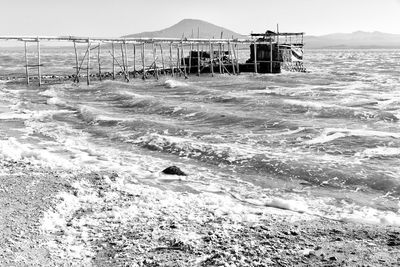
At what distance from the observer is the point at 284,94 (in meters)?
28.4

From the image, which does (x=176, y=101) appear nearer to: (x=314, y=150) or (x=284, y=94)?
(x=284, y=94)

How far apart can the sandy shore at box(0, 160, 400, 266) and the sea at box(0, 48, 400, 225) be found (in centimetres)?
78

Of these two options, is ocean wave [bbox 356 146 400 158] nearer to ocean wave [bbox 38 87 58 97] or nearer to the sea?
the sea

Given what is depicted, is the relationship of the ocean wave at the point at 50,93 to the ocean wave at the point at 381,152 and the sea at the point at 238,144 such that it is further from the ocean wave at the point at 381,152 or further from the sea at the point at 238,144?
the ocean wave at the point at 381,152

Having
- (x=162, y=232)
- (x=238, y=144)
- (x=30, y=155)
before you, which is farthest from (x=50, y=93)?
(x=162, y=232)

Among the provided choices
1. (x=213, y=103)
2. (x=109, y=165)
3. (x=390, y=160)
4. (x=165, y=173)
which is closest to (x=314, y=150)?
(x=390, y=160)

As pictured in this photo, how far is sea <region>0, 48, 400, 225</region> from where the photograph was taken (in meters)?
9.60

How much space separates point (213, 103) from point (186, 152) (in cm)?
1150

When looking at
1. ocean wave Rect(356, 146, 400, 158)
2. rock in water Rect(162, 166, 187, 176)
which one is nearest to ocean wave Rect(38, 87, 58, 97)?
rock in water Rect(162, 166, 187, 176)

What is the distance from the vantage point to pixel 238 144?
14.2m

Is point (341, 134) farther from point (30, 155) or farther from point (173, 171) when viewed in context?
point (30, 155)

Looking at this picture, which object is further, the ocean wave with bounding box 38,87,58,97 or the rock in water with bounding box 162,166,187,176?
the ocean wave with bounding box 38,87,58,97

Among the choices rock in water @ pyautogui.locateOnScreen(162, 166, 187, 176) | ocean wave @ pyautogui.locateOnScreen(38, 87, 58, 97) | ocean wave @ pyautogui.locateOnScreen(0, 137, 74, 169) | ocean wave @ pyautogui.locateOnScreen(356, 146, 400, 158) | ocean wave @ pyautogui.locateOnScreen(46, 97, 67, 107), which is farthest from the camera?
ocean wave @ pyautogui.locateOnScreen(38, 87, 58, 97)

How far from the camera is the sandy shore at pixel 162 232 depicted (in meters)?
5.97
